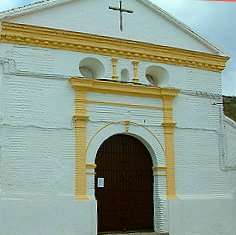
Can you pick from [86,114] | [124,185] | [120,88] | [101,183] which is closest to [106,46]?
[120,88]

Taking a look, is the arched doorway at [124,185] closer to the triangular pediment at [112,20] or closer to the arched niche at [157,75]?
the arched niche at [157,75]

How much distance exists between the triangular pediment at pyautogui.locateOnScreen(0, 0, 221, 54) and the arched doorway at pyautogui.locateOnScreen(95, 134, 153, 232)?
115 inches

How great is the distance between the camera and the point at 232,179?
1534 cm

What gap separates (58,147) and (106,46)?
9.89 ft

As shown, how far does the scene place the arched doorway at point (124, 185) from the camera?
44.7ft

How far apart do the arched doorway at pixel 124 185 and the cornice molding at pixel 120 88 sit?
1228 millimetres

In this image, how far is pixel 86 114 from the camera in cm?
1330

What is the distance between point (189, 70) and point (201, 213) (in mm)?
4110

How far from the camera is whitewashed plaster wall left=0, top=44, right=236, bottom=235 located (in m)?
12.3

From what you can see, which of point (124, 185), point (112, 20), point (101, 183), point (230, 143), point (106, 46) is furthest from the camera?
point (230, 143)

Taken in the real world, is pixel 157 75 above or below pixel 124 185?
above

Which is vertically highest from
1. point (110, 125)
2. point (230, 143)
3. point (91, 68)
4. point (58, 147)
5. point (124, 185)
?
point (91, 68)

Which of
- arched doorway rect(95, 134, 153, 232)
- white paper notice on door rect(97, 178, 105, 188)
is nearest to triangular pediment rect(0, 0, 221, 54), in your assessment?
arched doorway rect(95, 134, 153, 232)

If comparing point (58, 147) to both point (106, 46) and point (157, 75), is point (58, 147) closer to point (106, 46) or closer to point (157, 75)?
point (106, 46)
